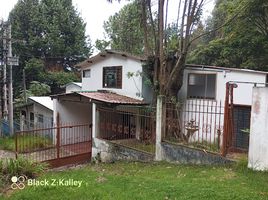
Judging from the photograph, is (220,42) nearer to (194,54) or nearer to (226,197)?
(194,54)

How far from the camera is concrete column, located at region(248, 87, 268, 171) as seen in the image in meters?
7.52

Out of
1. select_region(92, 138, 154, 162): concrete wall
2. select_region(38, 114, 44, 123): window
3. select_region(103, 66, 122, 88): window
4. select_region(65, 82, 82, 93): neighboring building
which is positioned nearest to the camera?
select_region(92, 138, 154, 162): concrete wall

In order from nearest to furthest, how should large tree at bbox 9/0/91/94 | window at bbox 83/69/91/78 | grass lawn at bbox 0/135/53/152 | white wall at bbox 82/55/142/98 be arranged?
grass lawn at bbox 0/135/53/152 < white wall at bbox 82/55/142/98 < window at bbox 83/69/91/78 < large tree at bbox 9/0/91/94

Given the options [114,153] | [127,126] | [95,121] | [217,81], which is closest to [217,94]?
[217,81]

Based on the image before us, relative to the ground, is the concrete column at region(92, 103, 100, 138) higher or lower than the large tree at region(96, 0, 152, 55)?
lower

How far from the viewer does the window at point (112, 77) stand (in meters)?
15.8

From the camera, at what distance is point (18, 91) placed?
30766mm

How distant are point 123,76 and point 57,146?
5109mm

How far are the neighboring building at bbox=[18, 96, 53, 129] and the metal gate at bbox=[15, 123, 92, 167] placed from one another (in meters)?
3.63

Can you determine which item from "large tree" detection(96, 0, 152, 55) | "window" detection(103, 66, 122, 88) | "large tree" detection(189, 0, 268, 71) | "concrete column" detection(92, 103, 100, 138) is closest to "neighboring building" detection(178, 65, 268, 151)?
"window" detection(103, 66, 122, 88)

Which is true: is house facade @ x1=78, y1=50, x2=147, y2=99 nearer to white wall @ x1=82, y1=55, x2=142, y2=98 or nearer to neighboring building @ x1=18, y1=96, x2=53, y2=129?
white wall @ x1=82, y1=55, x2=142, y2=98

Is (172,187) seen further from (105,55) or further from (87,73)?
(87,73)

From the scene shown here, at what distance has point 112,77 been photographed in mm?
16297

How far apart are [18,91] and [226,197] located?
28.3 meters
